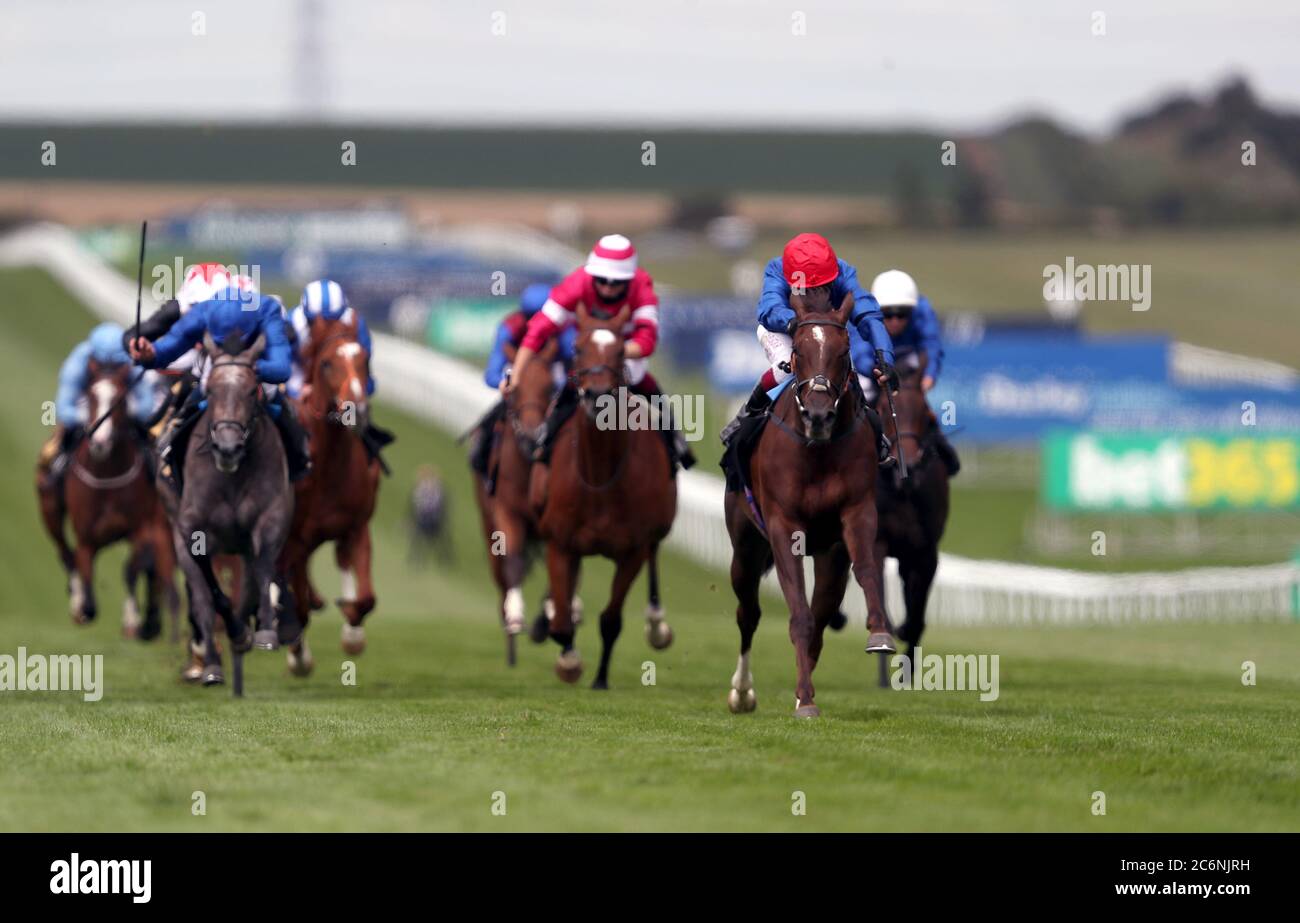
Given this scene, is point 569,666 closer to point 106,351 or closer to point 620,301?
point 620,301

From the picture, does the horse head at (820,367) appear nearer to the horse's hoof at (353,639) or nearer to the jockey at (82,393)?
the horse's hoof at (353,639)

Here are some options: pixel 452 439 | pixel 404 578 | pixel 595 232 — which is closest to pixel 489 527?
pixel 404 578

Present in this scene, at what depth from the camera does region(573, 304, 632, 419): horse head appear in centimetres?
1348

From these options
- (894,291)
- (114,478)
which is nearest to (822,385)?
(894,291)

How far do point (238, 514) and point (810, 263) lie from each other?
3.66 meters

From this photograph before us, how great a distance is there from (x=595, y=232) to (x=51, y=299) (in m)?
35.2

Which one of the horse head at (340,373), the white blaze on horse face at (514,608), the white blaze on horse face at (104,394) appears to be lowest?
the white blaze on horse face at (514,608)

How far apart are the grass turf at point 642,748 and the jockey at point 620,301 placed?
5.22 feet

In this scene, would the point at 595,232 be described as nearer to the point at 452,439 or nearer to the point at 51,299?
the point at 51,299

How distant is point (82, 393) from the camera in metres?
18.8

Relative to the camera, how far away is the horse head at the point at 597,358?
44.2 feet

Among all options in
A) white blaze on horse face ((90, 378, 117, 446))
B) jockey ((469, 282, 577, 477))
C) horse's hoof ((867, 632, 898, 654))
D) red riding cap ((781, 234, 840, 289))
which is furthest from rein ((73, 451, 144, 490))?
horse's hoof ((867, 632, 898, 654))

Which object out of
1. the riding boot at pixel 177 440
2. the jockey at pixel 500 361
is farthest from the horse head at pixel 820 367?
the jockey at pixel 500 361

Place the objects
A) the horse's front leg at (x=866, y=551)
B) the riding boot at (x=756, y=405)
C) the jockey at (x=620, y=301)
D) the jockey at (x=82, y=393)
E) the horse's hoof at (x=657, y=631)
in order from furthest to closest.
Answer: the jockey at (x=82, y=393), the horse's hoof at (x=657, y=631), the jockey at (x=620, y=301), the riding boot at (x=756, y=405), the horse's front leg at (x=866, y=551)
